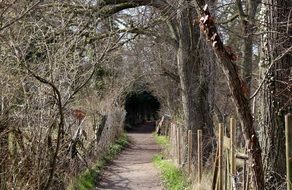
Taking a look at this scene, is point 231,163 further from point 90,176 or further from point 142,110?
point 142,110

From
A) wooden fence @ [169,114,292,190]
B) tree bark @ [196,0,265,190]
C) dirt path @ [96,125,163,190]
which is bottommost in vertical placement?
dirt path @ [96,125,163,190]

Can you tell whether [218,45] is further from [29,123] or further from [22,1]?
[29,123]

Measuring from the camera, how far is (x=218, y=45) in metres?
6.41

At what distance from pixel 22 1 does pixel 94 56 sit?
353 cm

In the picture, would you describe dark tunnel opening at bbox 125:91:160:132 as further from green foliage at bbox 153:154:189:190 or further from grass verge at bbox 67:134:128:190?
green foliage at bbox 153:154:189:190

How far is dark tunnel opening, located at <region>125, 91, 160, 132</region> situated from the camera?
5628cm

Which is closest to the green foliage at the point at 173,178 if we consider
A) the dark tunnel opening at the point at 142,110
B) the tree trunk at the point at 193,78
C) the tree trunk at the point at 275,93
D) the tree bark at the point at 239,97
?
the tree trunk at the point at 193,78

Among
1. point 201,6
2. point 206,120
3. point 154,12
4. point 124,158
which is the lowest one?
point 124,158

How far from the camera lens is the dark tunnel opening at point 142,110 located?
56.3 m

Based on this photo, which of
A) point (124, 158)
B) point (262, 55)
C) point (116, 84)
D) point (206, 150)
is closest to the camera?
point (262, 55)

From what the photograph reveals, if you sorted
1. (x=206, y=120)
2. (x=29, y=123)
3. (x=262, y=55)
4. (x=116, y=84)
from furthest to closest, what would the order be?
(x=116, y=84) → (x=206, y=120) → (x=29, y=123) → (x=262, y=55)

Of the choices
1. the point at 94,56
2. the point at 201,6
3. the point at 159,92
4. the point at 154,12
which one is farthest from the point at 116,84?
the point at 201,6

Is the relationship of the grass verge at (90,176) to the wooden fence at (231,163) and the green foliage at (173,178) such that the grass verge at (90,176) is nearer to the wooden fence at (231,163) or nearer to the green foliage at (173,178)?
the green foliage at (173,178)

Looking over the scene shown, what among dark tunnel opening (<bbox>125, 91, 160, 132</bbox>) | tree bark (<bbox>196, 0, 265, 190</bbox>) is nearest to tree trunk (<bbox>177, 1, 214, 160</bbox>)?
tree bark (<bbox>196, 0, 265, 190</bbox>)
